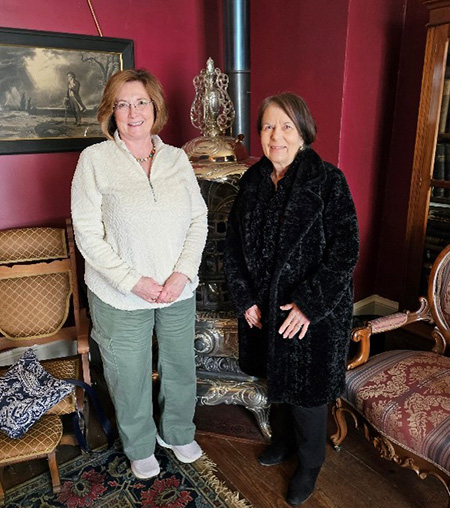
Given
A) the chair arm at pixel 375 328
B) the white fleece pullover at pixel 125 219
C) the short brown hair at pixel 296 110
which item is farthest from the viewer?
the chair arm at pixel 375 328

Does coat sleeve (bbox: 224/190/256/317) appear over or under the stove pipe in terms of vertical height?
under

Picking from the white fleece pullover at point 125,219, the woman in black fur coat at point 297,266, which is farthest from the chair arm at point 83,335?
the woman in black fur coat at point 297,266

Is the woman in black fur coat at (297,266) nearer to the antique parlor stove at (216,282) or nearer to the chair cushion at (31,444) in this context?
the antique parlor stove at (216,282)

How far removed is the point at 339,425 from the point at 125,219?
3.91 ft

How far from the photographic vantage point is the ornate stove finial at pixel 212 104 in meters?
2.04

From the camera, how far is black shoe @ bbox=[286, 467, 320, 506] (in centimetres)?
158

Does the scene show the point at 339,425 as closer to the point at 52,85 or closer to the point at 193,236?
the point at 193,236

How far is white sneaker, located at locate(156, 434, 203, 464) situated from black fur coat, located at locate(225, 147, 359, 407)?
56 centimetres

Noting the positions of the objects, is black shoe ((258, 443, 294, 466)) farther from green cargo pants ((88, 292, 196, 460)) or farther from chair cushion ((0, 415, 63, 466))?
chair cushion ((0, 415, 63, 466))

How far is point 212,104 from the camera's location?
2.03m

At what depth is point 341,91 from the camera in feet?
7.55

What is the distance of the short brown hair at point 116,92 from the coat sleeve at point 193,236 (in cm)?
16

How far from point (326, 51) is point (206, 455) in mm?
2039

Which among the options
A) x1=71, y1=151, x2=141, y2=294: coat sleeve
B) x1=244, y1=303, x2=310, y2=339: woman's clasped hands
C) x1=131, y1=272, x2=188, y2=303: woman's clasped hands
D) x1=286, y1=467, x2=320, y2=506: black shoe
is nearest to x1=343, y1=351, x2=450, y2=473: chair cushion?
x1=286, y1=467, x2=320, y2=506: black shoe
